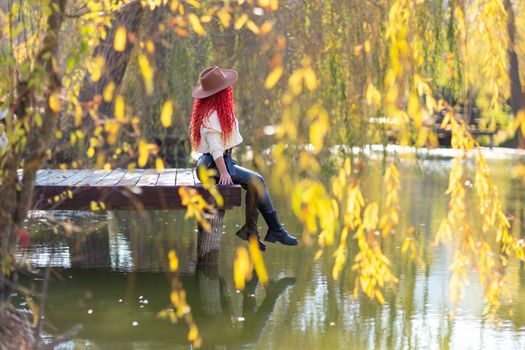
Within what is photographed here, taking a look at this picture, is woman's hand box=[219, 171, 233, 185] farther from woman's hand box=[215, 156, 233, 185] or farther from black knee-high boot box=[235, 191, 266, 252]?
black knee-high boot box=[235, 191, 266, 252]

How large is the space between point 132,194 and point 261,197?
92cm

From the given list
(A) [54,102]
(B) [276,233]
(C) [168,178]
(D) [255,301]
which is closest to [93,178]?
(C) [168,178]

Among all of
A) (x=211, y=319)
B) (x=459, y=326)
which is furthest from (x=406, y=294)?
(x=211, y=319)

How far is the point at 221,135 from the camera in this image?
7.59 metres

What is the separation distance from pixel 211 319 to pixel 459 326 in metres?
1.46

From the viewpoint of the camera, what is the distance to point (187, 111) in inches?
525

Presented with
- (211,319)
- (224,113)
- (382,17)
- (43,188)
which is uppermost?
(382,17)

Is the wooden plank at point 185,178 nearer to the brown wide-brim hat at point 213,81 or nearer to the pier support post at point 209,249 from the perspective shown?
the pier support post at point 209,249

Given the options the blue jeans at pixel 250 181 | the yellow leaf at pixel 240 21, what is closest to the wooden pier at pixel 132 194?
the blue jeans at pixel 250 181

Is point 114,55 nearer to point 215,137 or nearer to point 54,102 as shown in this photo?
point 215,137

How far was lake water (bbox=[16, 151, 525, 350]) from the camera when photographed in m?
6.00

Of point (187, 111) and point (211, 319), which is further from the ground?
point (187, 111)

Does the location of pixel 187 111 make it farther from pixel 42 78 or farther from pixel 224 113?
pixel 42 78

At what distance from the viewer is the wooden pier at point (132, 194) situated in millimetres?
7492
